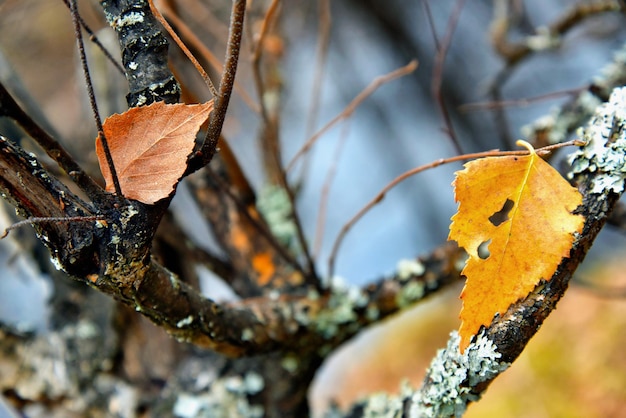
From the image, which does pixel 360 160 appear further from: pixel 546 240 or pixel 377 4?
pixel 546 240

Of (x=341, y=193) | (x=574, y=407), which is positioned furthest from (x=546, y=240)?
(x=341, y=193)

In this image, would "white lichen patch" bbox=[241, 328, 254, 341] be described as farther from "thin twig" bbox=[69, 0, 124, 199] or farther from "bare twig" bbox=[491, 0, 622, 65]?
"bare twig" bbox=[491, 0, 622, 65]

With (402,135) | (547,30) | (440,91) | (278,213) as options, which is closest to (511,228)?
(440,91)

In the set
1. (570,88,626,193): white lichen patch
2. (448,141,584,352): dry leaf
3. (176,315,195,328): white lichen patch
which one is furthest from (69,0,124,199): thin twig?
(570,88,626,193): white lichen patch

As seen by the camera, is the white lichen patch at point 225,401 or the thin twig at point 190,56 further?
the white lichen patch at point 225,401

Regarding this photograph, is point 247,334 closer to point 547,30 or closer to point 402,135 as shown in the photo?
point 547,30

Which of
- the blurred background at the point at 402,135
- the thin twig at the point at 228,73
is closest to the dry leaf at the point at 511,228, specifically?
the thin twig at the point at 228,73

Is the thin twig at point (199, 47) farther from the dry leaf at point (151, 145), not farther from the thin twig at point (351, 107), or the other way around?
the dry leaf at point (151, 145)
